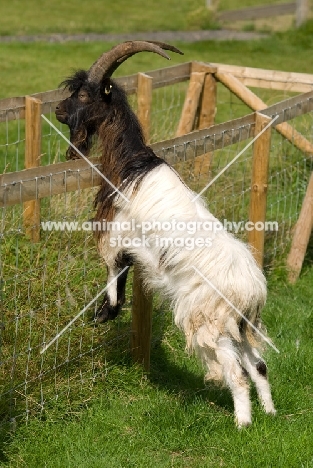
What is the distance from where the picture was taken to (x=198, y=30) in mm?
21766

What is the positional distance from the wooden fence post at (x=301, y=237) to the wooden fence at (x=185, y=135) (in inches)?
2.0

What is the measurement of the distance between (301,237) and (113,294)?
281 centimetres

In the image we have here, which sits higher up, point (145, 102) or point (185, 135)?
point (185, 135)

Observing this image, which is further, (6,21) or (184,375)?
(6,21)

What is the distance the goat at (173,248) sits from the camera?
4969 mm

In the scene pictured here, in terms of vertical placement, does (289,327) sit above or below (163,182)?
below

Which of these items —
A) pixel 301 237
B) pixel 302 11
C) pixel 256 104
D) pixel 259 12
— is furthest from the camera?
pixel 259 12

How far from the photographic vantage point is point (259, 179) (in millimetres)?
6754

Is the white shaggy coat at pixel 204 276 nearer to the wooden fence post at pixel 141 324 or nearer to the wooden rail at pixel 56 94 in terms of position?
the wooden fence post at pixel 141 324

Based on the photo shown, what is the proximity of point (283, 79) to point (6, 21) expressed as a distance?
1432 centimetres

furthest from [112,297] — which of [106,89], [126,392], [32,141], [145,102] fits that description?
[145,102]

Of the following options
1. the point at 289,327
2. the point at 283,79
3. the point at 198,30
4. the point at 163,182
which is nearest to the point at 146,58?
the point at 198,30

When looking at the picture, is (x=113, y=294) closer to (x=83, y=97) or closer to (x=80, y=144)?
(x=80, y=144)

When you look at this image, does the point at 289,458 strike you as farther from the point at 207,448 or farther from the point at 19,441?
the point at 19,441
